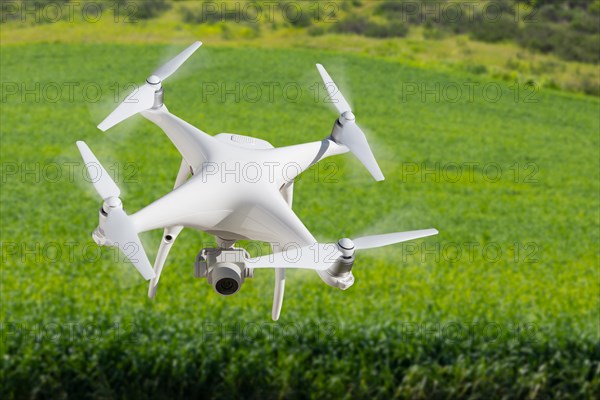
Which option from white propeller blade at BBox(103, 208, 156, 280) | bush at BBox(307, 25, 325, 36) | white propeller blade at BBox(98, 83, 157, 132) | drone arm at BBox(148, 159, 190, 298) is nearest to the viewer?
white propeller blade at BBox(103, 208, 156, 280)

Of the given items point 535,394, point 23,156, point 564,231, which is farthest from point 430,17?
point 535,394

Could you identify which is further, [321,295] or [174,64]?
[321,295]

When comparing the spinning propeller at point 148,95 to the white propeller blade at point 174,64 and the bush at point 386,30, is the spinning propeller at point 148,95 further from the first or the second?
the bush at point 386,30

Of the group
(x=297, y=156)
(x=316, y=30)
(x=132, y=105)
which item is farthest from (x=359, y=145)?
(x=316, y=30)

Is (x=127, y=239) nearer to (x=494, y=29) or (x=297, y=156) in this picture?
(x=297, y=156)

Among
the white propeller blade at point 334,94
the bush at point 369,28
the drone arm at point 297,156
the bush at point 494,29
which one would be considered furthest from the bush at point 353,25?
the drone arm at point 297,156

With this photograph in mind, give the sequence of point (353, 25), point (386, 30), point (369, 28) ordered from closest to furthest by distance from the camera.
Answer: point (353, 25) → point (369, 28) → point (386, 30)

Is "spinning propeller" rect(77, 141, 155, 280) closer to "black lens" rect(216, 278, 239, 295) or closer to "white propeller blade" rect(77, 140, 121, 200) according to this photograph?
"white propeller blade" rect(77, 140, 121, 200)

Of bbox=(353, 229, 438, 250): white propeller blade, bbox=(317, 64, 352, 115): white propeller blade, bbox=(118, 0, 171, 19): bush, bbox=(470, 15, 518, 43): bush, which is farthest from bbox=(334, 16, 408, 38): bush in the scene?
bbox=(353, 229, 438, 250): white propeller blade
